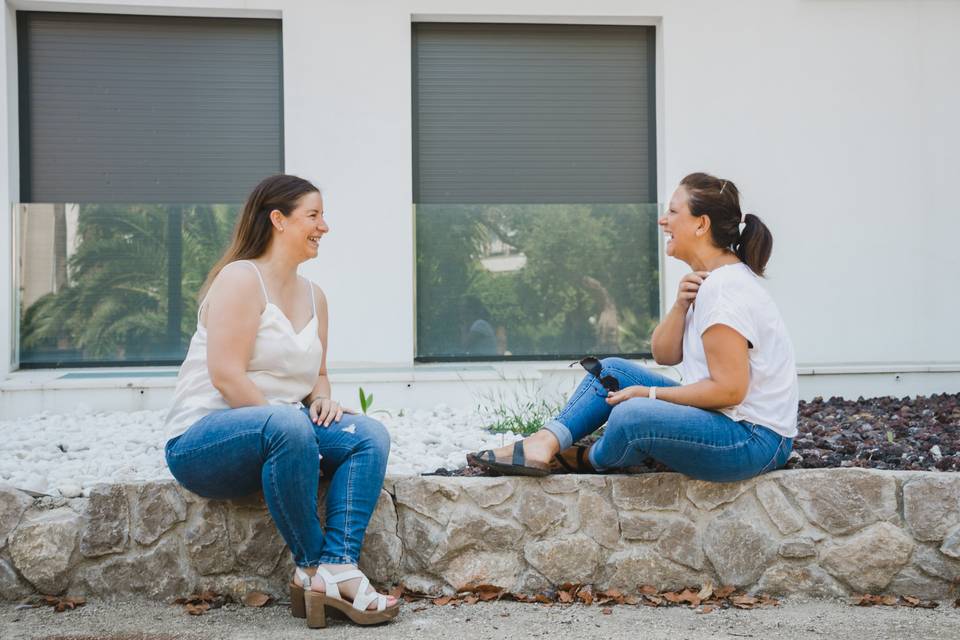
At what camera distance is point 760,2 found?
21.8 ft

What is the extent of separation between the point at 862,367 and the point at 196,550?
487 centimetres

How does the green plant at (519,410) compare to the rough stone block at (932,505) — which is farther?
the green plant at (519,410)

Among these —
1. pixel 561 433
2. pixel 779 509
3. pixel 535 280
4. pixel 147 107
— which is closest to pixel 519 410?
pixel 535 280

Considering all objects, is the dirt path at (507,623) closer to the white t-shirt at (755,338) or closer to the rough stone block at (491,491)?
the rough stone block at (491,491)

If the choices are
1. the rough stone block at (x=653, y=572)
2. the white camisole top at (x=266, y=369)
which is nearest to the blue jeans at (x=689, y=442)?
the rough stone block at (x=653, y=572)

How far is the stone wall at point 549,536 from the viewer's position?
3332mm

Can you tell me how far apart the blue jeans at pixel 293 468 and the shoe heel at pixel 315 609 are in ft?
0.36

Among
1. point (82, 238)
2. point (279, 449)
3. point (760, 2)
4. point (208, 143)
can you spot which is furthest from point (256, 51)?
point (279, 449)

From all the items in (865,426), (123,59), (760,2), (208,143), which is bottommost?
(865,426)

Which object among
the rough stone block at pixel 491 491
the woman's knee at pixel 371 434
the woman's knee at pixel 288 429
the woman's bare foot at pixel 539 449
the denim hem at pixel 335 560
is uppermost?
the woman's knee at pixel 288 429

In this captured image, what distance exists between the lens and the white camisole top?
313 centimetres

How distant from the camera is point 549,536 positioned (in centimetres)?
343

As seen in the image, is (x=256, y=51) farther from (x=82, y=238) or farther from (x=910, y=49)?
(x=910, y=49)

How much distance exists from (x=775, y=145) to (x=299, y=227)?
4370 mm
